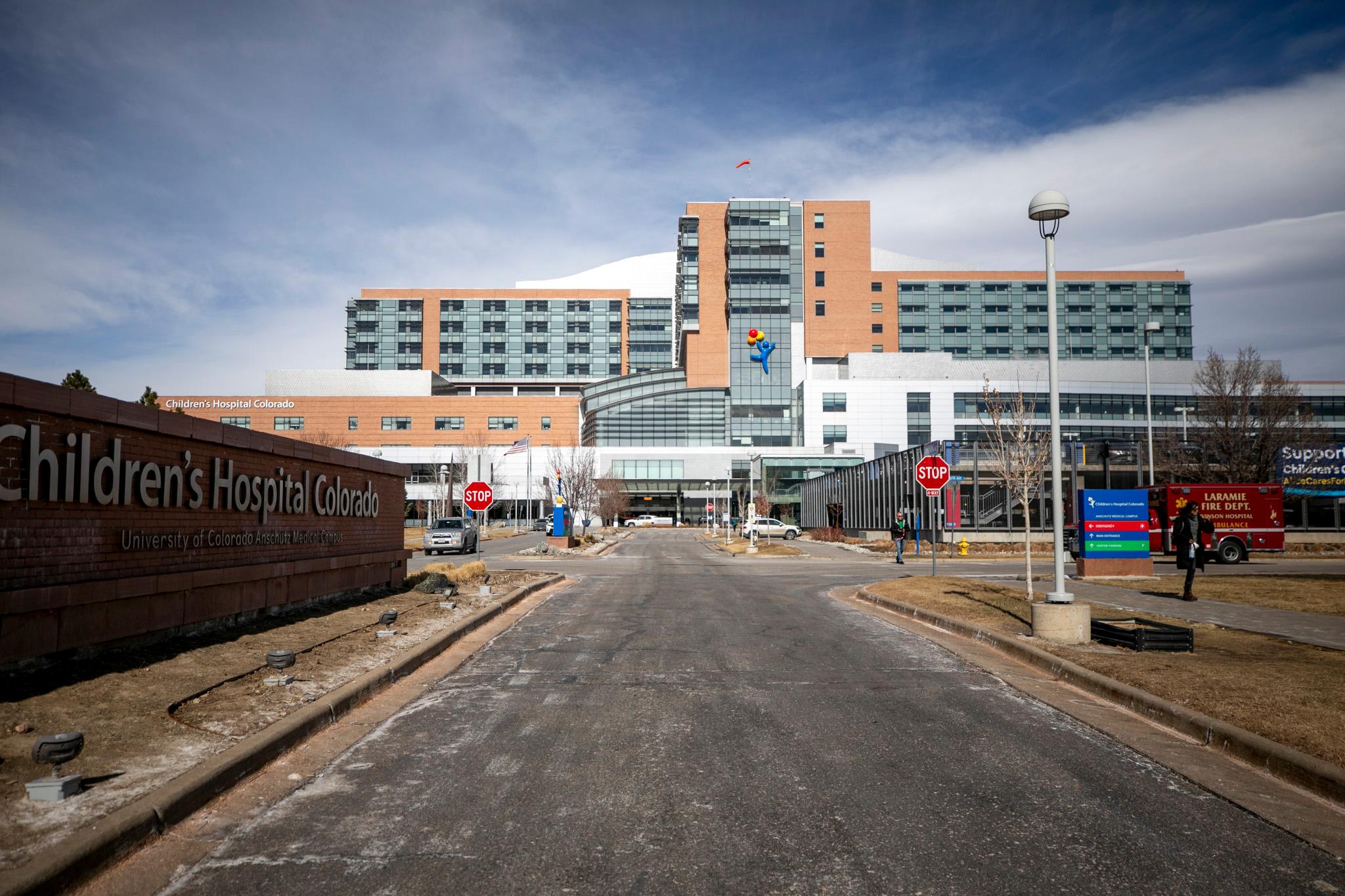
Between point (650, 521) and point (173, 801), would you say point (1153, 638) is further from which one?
point (650, 521)

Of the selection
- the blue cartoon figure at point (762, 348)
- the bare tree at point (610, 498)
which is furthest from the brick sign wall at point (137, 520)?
the blue cartoon figure at point (762, 348)

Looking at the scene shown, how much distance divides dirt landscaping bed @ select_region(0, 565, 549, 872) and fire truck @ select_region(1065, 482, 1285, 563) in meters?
29.0

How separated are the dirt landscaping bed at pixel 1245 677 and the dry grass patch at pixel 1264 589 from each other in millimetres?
4010

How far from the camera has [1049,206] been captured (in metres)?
11.7

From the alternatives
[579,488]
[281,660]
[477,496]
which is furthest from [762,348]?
[281,660]

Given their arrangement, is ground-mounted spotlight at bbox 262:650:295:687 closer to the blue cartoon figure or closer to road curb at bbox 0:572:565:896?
road curb at bbox 0:572:565:896

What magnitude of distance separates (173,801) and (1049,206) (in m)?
11.8

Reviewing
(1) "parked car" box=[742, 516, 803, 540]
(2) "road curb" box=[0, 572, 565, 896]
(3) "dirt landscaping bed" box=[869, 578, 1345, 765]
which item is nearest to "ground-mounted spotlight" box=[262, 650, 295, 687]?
(2) "road curb" box=[0, 572, 565, 896]

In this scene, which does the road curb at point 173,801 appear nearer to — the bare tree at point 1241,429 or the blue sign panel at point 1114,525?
the blue sign panel at point 1114,525

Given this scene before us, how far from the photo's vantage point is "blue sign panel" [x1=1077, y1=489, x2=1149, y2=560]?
23281 millimetres

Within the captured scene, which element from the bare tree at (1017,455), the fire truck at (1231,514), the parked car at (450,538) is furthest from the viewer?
the parked car at (450,538)

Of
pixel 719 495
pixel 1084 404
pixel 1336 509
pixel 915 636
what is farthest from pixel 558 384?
pixel 915 636

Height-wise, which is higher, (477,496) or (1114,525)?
(477,496)

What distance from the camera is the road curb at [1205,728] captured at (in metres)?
5.59
